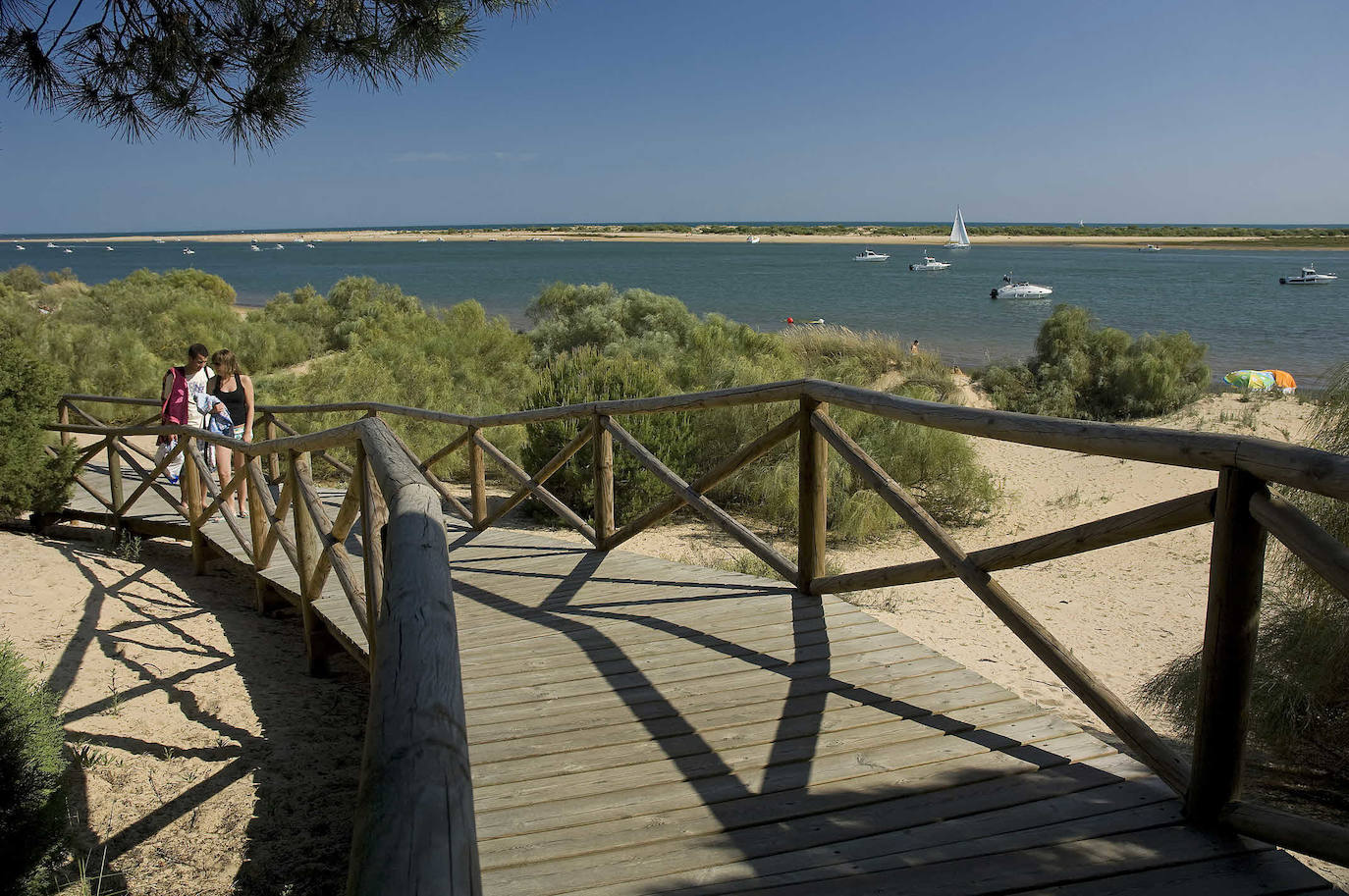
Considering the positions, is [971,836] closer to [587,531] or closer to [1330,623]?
[1330,623]

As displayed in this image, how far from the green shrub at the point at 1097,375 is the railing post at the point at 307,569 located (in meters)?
13.2

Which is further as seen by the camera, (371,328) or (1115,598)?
(371,328)

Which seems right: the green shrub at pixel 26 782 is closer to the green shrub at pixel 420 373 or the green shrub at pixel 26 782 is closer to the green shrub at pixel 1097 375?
the green shrub at pixel 420 373

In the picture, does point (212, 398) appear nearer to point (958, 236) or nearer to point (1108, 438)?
point (1108, 438)

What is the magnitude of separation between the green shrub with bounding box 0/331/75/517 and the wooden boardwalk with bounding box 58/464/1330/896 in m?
5.72

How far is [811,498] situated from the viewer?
4.23 metres

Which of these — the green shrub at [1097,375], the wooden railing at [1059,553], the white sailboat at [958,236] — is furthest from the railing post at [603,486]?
the white sailboat at [958,236]

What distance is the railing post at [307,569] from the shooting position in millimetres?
4492

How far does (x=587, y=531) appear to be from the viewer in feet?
19.4

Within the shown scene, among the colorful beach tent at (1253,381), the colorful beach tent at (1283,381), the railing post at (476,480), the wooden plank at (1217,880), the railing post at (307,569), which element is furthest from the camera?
the colorful beach tent at (1283,381)

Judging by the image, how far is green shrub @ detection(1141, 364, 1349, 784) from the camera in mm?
4574

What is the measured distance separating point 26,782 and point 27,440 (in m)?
Result: 5.99

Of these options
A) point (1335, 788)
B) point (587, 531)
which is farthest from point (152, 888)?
point (1335, 788)

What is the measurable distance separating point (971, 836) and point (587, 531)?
383cm
